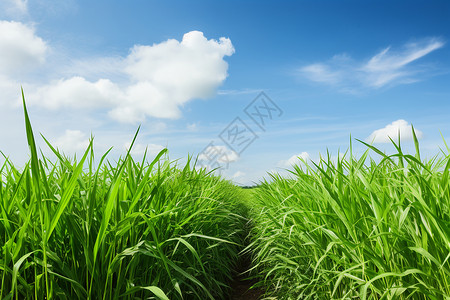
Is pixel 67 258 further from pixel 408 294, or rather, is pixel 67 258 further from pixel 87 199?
pixel 408 294

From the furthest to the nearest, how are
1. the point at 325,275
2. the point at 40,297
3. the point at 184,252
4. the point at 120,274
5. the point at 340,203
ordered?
the point at 184,252, the point at 325,275, the point at 340,203, the point at 120,274, the point at 40,297

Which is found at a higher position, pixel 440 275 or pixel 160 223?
pixel 160 223

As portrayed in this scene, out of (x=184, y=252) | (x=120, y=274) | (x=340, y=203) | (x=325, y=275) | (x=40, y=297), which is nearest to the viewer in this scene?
(x=40, y=297)

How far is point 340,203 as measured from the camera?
140 cm

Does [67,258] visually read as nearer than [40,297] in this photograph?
No

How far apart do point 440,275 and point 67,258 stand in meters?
1.33

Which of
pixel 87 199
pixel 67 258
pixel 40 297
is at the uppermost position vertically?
pixel 87 199

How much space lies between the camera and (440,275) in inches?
45.6

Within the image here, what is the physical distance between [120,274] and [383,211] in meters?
1.01

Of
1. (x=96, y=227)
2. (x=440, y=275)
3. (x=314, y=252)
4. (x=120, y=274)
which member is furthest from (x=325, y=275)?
(x=96, y=227)

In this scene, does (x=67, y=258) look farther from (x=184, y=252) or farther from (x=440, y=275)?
(x=440, y=275)

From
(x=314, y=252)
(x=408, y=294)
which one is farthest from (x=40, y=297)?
(x=408, y=294)

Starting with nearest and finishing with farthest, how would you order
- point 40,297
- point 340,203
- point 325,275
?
point 40,297
point 340,203
point 325,275

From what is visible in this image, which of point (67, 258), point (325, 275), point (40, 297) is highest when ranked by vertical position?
point (67, 258)
